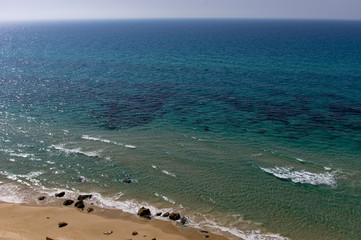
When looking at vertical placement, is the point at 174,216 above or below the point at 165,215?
above

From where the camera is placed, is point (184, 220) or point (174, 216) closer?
point (184, 220)

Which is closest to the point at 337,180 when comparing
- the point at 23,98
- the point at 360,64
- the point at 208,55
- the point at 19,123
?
the point at 19,123

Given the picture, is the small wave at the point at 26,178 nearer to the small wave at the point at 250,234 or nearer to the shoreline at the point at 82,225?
the shoreline at the point at 82,225

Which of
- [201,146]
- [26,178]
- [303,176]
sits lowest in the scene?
[26,178]

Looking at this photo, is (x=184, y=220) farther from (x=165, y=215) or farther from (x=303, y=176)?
(x=303, y=176)

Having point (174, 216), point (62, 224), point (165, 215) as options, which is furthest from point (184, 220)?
point (62, 224)

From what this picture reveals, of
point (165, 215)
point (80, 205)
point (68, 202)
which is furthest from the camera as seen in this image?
point (68, 202)

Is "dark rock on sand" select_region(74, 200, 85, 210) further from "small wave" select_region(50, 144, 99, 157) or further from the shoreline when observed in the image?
"small wave" select_region(50, 144, 99, 157)

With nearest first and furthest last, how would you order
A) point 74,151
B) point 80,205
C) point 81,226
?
point 81,226
point 80,205
point 74,151
